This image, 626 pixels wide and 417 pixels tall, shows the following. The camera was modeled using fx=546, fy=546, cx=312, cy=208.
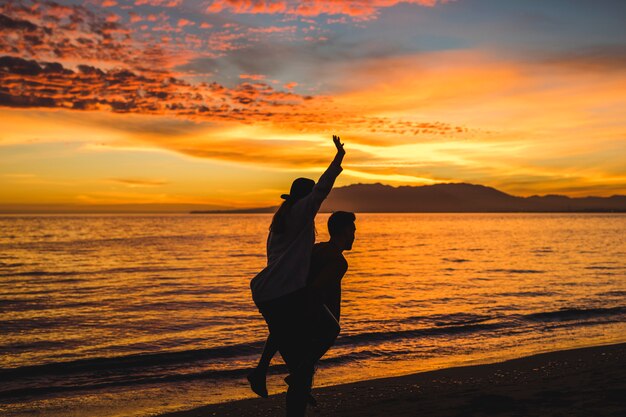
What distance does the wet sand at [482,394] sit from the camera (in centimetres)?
740

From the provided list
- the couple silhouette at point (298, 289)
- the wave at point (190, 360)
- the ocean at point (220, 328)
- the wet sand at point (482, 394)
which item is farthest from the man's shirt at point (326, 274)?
the wave at point (190, 360)

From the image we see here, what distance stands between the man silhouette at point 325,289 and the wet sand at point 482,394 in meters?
2.84

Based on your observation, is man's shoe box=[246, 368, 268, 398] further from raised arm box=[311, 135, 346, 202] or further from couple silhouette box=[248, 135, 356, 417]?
raised arm box=[311, 135, 346, 202]

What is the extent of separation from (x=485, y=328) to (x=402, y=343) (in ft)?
10.9

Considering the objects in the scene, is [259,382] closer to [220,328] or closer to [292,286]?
[292,286]

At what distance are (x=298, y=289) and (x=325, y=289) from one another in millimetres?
309

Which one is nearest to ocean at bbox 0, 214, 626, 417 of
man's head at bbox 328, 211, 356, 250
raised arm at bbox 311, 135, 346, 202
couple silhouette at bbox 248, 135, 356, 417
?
couple silhouette at bbox 248, 135, 356, 417

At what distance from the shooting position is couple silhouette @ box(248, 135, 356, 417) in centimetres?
509

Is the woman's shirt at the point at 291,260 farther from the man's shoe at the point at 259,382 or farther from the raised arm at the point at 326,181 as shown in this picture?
the man's shoe at the point at 259,382

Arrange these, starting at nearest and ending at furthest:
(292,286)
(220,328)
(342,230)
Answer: (292,286)
(342,230)
(220,328)

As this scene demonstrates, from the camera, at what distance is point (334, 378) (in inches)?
416

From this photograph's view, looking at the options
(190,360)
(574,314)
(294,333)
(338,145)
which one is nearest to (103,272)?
(190,360)

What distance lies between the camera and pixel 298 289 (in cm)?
509

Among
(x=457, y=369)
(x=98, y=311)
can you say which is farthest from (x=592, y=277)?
(x=98, y=311)
